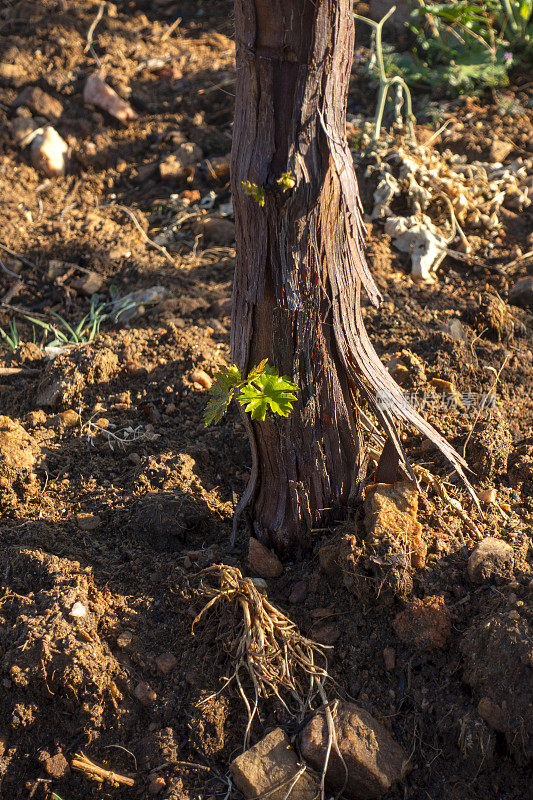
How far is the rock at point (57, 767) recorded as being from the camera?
1.90 meters

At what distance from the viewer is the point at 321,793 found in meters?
1.84

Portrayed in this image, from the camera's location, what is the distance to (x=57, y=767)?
75.0 inches

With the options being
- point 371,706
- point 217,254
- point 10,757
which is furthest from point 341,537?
point 217,254

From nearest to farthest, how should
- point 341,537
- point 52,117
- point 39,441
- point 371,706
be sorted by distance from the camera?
point 371,706 < point 341,537 < point 39,441 < point 52,117

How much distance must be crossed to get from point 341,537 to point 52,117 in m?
3.94

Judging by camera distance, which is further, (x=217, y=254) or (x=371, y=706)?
(x=217, y=254)

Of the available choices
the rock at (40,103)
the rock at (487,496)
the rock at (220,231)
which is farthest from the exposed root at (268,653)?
the rock at (40,103)

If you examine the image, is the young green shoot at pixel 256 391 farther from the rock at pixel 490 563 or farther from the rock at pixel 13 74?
the rock at pixel 13 74

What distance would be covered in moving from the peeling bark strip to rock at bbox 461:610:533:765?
550 millimetres

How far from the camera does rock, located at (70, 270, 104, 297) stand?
389 cm

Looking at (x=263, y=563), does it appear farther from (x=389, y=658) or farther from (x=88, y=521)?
(x=88, y=521)

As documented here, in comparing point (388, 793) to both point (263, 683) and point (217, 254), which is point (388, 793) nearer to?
point (263, 683)

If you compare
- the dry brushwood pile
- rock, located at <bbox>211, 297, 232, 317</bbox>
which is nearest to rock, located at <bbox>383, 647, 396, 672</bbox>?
the dry brushwood pile

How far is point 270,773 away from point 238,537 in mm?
780
